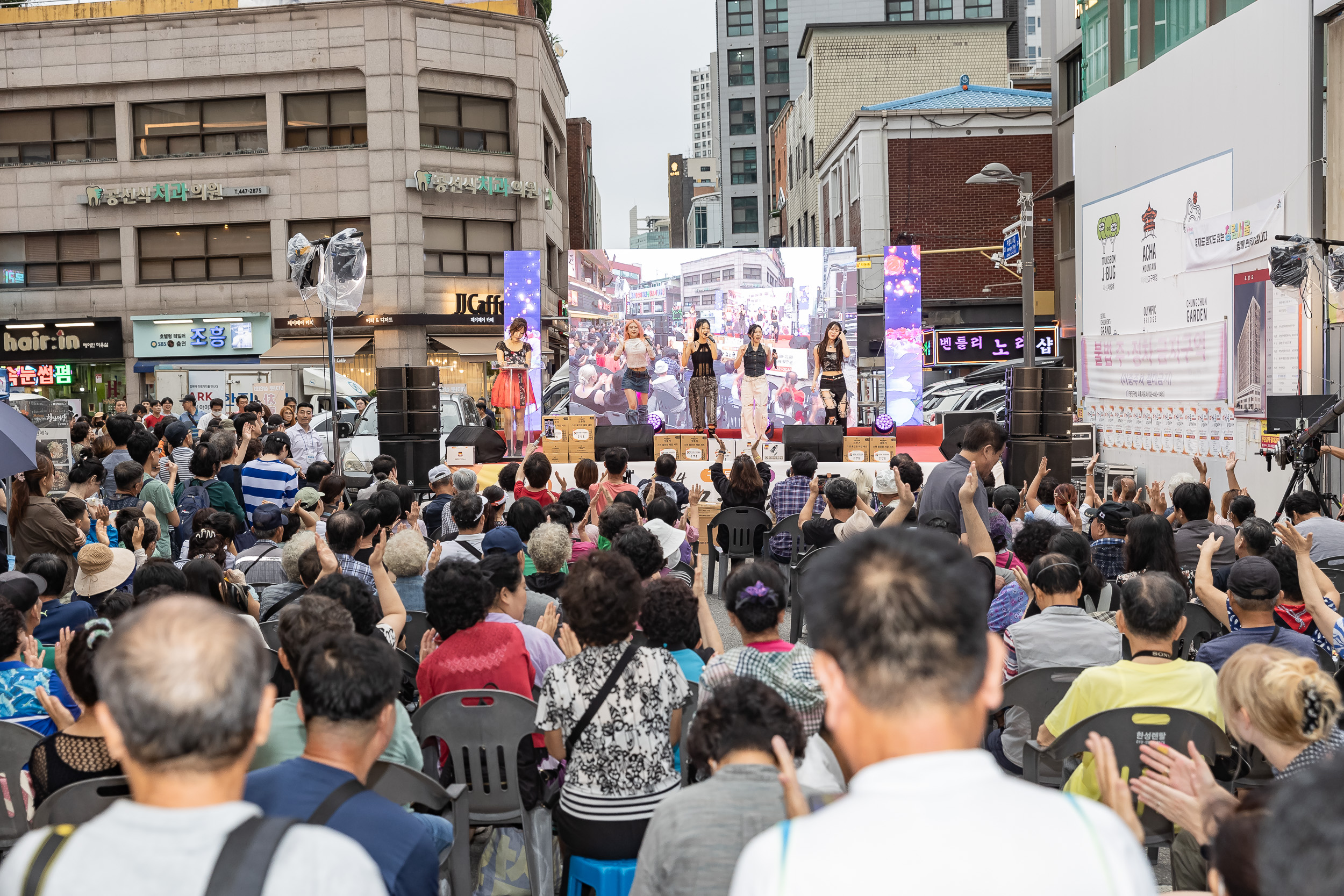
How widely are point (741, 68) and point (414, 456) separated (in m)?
62.8

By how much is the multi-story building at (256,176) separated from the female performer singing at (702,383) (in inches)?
494

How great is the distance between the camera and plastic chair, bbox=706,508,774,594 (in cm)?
862

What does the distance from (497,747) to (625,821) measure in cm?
70

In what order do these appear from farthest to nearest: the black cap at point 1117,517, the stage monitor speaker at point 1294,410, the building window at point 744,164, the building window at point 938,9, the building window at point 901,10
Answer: the building window at point 744,164
the building window at point 901,10
the building window at point 938,9
the stage monitor speaker at point 1294,410
the black cap at point 1117,517

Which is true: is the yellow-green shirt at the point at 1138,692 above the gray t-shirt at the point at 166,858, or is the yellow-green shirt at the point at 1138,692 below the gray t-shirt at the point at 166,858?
below

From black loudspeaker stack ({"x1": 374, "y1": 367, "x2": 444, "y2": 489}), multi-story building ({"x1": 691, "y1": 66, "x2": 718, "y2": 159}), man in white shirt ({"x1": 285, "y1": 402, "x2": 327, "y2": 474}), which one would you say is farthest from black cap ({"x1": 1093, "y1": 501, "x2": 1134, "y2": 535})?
multi-story building ({"x1": 691, "y1": 66, "x2": 718, "y2": 159})

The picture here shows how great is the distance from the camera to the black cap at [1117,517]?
6461mm

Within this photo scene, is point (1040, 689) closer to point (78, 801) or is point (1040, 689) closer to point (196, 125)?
point (78, 801)

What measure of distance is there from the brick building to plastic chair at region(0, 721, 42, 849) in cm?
3314

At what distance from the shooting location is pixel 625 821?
3193 mm

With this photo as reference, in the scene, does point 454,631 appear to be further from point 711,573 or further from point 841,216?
point 841,216

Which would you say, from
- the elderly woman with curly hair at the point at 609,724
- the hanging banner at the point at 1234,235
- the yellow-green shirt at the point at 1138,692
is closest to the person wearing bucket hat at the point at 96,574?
the elderly woman with curly hair at the point at 609,724

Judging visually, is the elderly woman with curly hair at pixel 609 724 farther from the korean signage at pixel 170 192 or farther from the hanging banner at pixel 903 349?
the korean signage at pixel 170 192

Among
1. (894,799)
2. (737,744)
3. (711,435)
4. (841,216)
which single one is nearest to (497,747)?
(737,744)
